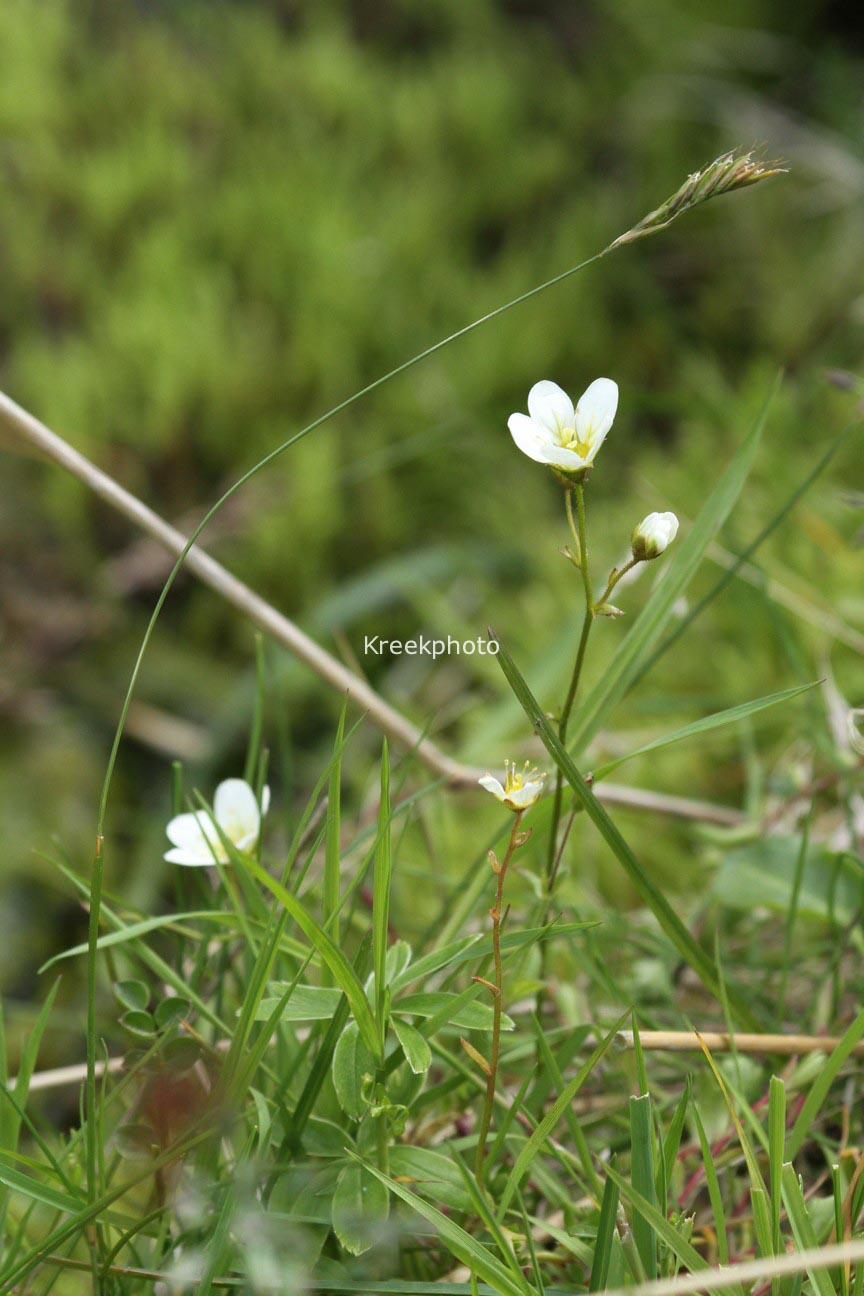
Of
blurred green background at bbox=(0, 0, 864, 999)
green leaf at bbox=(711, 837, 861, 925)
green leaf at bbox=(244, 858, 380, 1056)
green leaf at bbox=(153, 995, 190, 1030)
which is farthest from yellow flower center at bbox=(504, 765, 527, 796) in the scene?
blurred green background at bbox=(0, 0, 864, 999)

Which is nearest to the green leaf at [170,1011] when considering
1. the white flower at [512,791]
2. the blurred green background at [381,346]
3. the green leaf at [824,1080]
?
the white flower at [512,791]

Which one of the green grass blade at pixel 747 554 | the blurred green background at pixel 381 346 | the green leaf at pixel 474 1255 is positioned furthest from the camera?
the blurred green background at pixel 381 346

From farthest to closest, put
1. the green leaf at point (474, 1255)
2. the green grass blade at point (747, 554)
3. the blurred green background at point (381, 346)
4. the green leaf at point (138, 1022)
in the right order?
the blurred green background at point (381, 346)
the green grass blade at point (747, 554)
the green leaf at point (138, 1022)
the green leaf at point (474, 1255)

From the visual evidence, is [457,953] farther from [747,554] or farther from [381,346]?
[381,346]

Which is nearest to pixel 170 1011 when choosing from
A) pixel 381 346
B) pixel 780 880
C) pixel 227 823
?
pixel 227 823

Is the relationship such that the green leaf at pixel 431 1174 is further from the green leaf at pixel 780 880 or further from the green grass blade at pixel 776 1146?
the green leaf at pixel 780 880

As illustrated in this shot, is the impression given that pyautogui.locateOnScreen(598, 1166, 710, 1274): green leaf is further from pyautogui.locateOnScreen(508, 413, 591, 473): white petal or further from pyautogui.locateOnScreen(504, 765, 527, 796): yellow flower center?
pyautogui.locateOnScreen(508, 413, 591, 473): white petal

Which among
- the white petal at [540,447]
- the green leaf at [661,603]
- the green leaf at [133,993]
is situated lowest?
the green leaf at [133,993]
